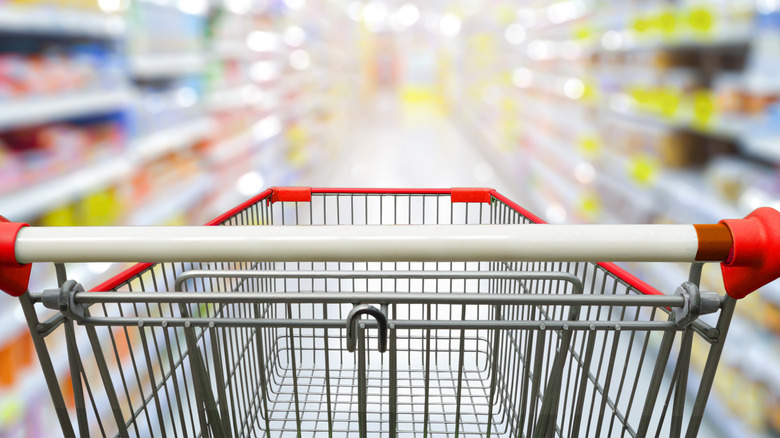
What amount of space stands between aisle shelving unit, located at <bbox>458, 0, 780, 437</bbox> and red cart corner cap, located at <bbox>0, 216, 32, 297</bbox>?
81.9 inches

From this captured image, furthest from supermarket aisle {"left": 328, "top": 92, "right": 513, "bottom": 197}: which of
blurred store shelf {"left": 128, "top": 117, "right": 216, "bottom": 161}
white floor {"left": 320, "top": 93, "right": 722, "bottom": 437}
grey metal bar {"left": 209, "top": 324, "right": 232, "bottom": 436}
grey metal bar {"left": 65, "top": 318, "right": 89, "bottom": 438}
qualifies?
grey metal bar {"left": 65, "top": 318, "right": 89, "bottom": 438}

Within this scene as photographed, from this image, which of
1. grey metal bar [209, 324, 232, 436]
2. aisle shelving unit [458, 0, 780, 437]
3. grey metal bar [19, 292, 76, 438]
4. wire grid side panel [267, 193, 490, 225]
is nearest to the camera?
grey metal bar [19, 292, 76, 438]

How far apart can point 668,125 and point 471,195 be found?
1718 mm

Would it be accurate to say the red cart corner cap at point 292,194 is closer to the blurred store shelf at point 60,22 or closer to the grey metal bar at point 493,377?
the grey metal bar at point 493,377

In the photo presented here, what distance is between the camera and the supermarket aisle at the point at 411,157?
6648 mm

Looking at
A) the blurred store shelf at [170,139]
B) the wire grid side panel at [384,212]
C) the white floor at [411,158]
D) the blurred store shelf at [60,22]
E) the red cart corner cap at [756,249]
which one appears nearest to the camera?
the red cart corner cap at [756,249]

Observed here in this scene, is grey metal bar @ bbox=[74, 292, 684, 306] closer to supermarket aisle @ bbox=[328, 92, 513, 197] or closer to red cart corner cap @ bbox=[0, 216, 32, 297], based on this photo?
red cart corner cap @ bbox=[0, 216, 32, 297]

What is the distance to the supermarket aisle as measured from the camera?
6648mm

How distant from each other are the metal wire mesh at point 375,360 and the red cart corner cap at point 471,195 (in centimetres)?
3

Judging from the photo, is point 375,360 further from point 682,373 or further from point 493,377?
point 682,373

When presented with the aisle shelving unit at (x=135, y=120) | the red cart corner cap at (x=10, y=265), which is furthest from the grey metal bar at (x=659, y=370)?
the aisle shelving unit at (x=135, y=120)

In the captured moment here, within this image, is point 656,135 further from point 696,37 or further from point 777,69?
point 777,69

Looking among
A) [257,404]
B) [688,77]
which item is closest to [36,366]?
[257,404]

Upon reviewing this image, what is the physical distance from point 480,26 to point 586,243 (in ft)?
32.8
